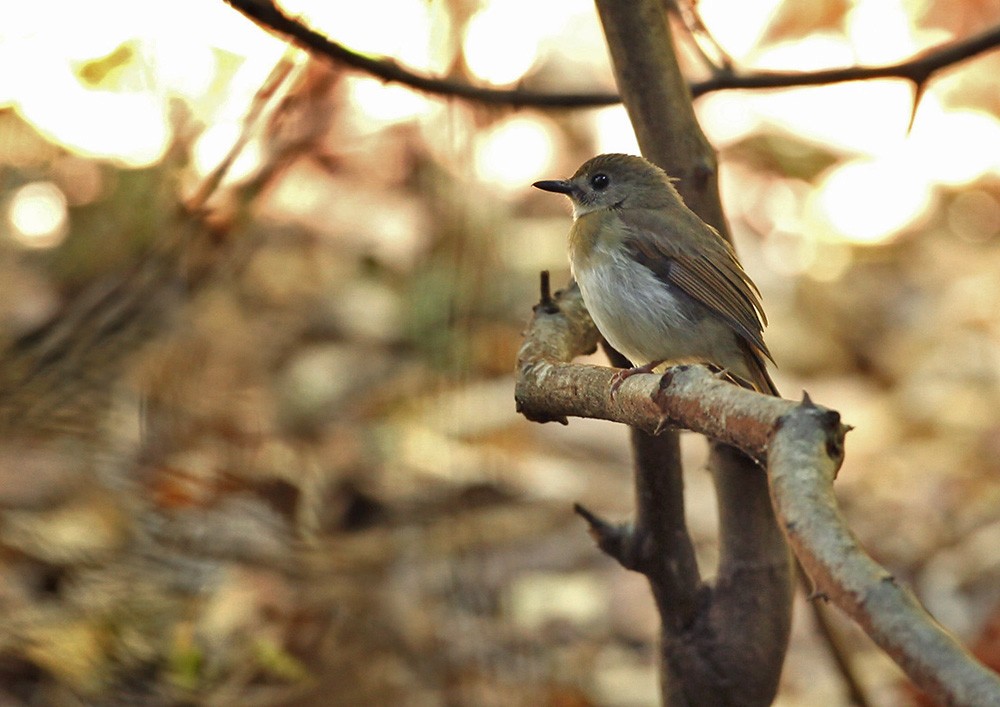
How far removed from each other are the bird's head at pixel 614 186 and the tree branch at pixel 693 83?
269mm

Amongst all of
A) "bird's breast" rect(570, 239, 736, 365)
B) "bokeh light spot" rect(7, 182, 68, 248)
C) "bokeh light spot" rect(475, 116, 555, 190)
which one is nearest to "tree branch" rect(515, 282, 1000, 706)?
"bird's breast" rect(570, 239, 736, 365)

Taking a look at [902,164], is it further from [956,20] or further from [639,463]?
[639,463]

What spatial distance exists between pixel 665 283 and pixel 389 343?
9.13ft

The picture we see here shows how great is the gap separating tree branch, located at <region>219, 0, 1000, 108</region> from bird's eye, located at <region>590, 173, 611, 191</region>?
0.41 m

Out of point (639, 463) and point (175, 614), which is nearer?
point (639, 463)

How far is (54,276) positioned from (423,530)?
1.79 metres

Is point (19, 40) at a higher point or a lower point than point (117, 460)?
higher

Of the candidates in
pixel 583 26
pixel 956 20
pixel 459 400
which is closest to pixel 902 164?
pixel 956 20

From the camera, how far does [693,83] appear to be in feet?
10.7

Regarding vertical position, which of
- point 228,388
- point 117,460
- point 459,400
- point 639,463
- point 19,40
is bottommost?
point 639,463

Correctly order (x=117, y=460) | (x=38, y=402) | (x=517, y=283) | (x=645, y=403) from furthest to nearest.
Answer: (x=517, y=283) → (x=117, y=460) → (x=38, y=402) → (x=645, y=403)

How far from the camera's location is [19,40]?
4.73 m

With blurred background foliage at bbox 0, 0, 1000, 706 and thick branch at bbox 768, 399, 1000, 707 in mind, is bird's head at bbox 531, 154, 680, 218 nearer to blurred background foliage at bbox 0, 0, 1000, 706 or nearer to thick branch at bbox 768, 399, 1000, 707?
blurred background foliage at bbox 0, 0, 1000, 706

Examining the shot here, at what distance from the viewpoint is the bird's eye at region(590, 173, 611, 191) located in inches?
148
